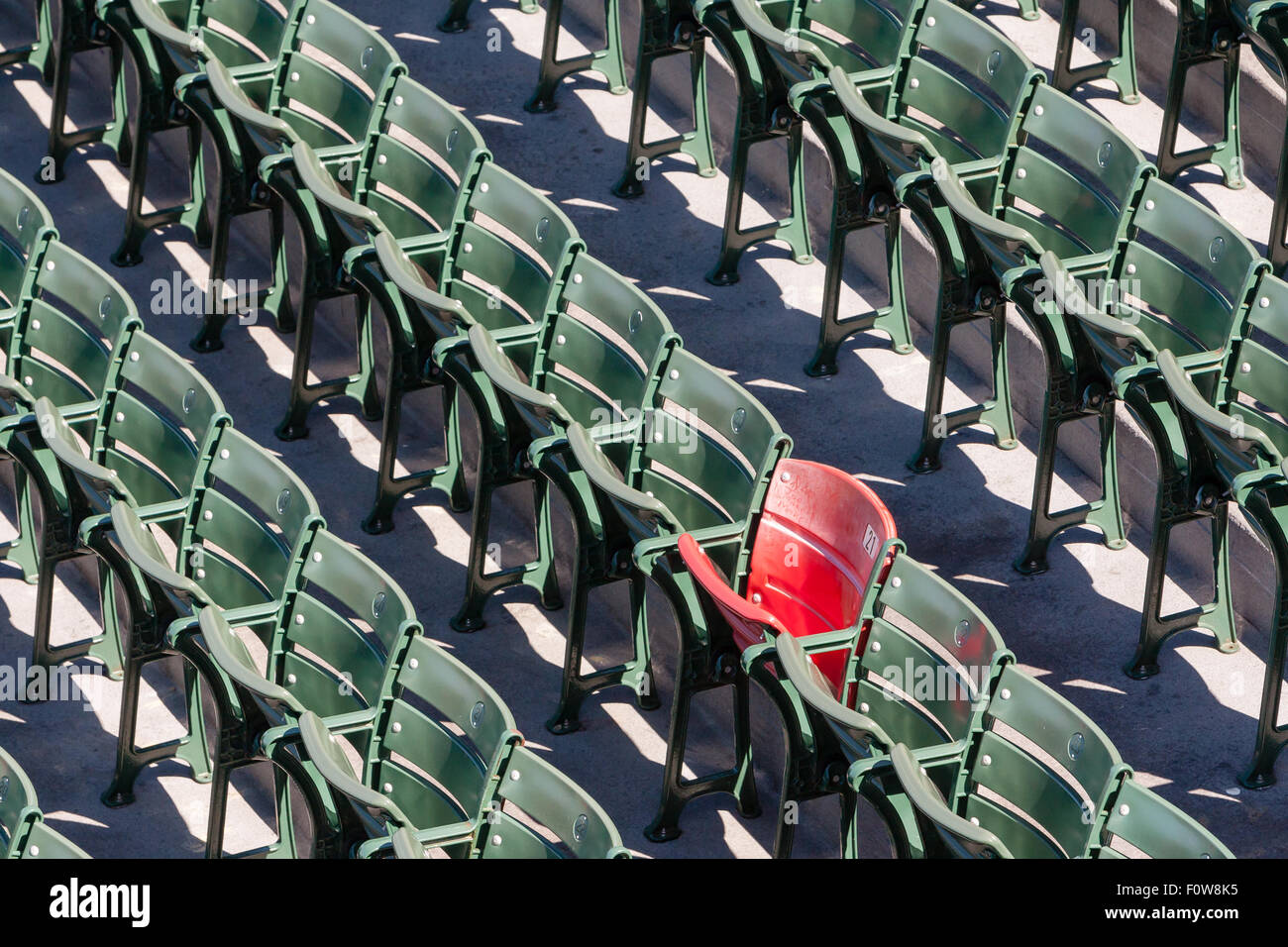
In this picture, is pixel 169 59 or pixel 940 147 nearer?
pixel 940 147

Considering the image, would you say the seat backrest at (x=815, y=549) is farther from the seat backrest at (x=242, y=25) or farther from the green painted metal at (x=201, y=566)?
the seat backrest at (x=242, y=25)

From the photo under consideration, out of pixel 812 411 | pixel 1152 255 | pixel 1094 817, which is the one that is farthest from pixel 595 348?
pixel 1094 817

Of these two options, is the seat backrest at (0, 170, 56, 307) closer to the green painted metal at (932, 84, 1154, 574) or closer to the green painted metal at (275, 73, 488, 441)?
the green painted metal at (275, 73, 488, 441)

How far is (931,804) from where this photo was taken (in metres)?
5.61

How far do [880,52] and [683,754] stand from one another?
235 cm

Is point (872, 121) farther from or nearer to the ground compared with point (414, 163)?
farther from the ground

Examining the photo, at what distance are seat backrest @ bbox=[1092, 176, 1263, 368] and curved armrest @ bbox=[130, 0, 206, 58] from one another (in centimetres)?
289

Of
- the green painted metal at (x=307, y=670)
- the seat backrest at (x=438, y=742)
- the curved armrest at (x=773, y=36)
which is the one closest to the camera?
the seat backrest at (x=438, y=742)

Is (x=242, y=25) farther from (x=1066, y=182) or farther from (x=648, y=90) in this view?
(x=1066, y=182)

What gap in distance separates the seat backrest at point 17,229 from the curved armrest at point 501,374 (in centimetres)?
133

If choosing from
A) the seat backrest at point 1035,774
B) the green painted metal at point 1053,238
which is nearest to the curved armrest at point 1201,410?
the green painted metal at point 1053,238

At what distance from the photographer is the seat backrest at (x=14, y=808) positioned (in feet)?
19.3

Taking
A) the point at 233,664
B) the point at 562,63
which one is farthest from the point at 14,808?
the point at 562,63

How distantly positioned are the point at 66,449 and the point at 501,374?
112cm
